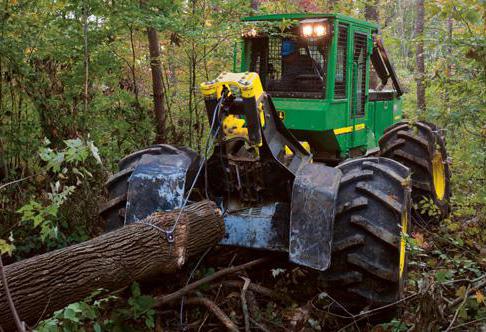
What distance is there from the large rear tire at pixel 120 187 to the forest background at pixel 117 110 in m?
0.33

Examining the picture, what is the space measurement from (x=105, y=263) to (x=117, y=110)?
4.50 meters

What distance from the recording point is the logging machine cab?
535 centimetres

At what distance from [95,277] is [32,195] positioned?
2832 mm

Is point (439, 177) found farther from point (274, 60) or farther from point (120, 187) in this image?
point (120, 187)

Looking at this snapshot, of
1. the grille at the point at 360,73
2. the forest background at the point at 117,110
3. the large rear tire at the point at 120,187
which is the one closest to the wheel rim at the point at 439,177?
the forest background at the point at 117,110

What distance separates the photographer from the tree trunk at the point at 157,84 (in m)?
8.12

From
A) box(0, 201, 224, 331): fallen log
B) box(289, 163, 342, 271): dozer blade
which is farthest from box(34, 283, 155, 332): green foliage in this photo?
box(289, 163, 342, 271): dozer blade

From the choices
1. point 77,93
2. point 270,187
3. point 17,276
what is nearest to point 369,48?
point 270,187

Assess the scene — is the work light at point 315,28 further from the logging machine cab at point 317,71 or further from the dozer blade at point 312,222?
the dozer blade at point 312,222

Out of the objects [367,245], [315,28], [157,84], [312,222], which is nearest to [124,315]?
[312,222]

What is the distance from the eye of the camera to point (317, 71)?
5.52 m

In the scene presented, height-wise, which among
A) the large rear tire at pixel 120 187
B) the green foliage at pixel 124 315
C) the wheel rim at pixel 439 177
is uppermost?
the large rear tire at pixel 120 187

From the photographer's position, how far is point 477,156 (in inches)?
202

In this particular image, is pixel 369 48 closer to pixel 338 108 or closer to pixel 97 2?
pixel 338 108
